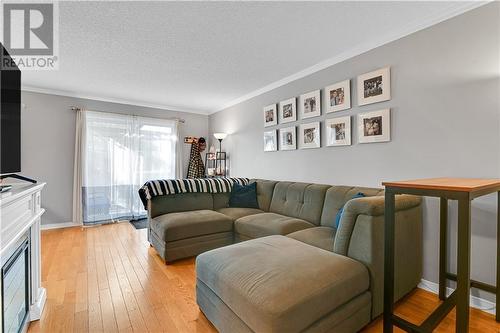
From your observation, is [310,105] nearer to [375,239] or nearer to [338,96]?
[338,96]

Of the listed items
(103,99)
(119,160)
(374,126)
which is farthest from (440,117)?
(103,99)

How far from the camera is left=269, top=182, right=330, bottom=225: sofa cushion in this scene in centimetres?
265

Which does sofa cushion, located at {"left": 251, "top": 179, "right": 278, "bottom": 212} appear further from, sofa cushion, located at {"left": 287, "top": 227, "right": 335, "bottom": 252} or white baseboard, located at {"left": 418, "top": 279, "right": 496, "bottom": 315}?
white baseboard, located at {"left": 418, "top": 279, "right": 496, "bottom": 315}

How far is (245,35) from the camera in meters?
2.24

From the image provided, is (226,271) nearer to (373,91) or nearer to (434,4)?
(373,91)

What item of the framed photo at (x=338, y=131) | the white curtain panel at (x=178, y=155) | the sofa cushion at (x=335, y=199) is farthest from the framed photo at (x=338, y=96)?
the white curtain panel at (x=178, y=155)

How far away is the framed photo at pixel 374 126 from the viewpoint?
2.28 m

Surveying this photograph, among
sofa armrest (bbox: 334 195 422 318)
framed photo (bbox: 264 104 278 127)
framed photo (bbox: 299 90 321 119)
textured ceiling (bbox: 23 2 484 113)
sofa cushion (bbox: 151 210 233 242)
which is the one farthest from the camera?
framed photo (bbox: 264 104 278 127)

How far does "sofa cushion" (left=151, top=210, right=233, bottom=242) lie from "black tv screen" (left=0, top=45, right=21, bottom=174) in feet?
4.45

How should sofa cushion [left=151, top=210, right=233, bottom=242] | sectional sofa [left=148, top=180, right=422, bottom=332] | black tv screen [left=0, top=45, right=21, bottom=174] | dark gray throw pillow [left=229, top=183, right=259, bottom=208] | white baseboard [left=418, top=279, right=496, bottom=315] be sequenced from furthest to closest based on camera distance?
dark gray throw pillow [left=229, top=183, right=259, bottom=208] → sofa cushion [left=151, top=210, right=233, bottom=242] → white baseboard [left=418, top=279, right=496, bottom=315] → black tv screen [left=0, top=45, right=21, bottom=174] → sectional sofa [left=148, top=180, right=422, bottom=332]

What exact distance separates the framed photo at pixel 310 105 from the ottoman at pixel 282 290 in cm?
184

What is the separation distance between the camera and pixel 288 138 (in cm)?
338

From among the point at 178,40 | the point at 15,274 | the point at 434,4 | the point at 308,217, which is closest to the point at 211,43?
the point at 178,40

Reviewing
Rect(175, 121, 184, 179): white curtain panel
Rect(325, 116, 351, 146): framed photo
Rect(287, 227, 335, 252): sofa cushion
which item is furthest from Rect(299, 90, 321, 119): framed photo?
Rect(175, 121, 184, 179): white curtain panel
